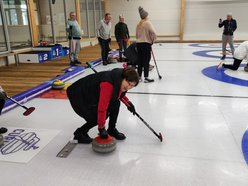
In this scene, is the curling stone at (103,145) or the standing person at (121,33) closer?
the curling stone at (103,145)

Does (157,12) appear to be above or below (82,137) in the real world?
above

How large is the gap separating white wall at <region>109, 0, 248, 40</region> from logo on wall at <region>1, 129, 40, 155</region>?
12454 millimetres

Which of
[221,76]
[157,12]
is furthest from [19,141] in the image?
[157,12]

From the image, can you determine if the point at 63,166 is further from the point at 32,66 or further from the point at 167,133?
the point at 32,66

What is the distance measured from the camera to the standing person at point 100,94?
1.82m

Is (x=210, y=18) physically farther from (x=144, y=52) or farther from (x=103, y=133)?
(x=103, y=133)

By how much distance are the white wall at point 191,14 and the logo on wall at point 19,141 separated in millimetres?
12454

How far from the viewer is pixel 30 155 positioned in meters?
2.05

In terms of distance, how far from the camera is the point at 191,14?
43.9ft

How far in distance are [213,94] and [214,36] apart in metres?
11.0

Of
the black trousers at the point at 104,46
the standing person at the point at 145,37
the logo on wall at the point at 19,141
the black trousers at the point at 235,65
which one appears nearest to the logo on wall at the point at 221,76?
the black trousers at the point at 235,65

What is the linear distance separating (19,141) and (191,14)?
1322cm

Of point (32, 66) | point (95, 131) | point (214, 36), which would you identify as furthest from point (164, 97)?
point (214, 36)

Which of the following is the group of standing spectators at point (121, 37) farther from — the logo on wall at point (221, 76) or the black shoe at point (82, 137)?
the black shoe at point (82, 137)
